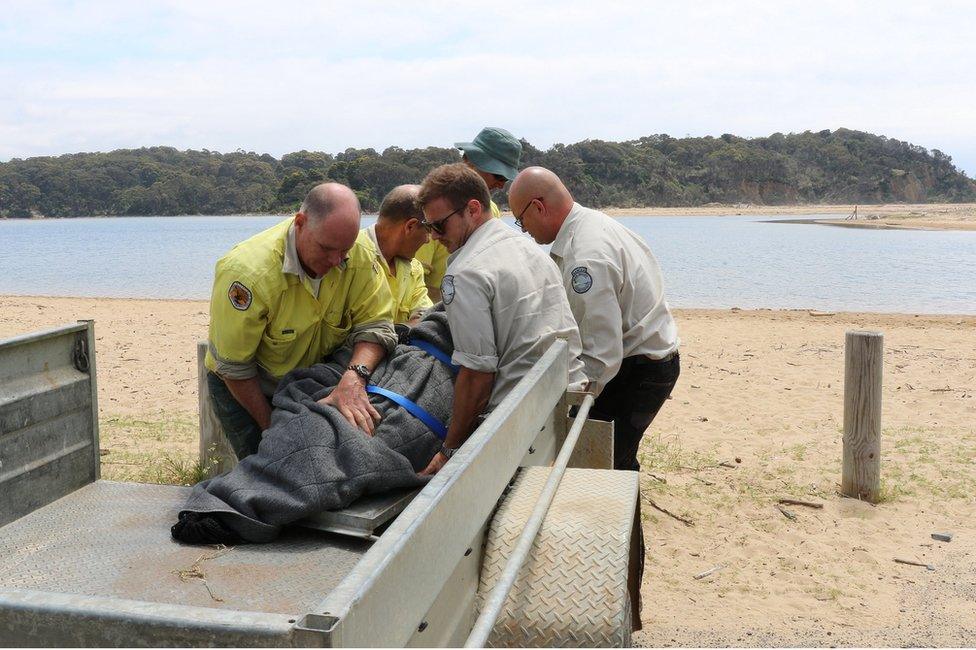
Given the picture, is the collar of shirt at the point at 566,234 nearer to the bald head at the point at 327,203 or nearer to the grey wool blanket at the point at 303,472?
the bald head at the point at 327,203

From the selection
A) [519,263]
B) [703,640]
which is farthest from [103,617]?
[703,640]

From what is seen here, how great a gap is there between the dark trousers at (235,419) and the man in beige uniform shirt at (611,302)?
1443mm

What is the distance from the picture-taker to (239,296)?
11.0 ft

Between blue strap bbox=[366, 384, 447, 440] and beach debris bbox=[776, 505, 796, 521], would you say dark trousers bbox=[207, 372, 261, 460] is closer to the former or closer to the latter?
blue strap bbox=[366, 384, 447, 440]

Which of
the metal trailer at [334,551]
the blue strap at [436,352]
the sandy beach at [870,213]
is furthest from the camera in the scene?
the sandy beach at [870,213]

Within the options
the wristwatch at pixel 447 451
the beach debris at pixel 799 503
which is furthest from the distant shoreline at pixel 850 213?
the wristwatch at pixel 447 451

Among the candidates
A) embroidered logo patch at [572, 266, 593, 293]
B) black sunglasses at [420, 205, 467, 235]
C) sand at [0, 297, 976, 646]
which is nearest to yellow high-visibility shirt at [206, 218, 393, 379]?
black sunglasses at [420, 205, 467, 235]

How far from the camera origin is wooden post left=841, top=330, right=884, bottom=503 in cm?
577

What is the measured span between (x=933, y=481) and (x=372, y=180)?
49.5 metres

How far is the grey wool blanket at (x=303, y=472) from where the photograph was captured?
8.37ft

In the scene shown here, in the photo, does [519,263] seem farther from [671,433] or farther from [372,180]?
[372,180]

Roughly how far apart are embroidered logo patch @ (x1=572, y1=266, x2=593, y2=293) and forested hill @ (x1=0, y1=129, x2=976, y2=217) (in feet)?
257

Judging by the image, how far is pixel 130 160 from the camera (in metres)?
98.4

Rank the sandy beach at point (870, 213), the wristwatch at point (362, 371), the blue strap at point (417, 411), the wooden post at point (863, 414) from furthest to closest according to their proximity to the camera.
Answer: the sandy beach at point (870, 213) → the wooden post at point (863, 414) → the wristwatch at point (362, 371) → the blue strap at point (417, 411)
